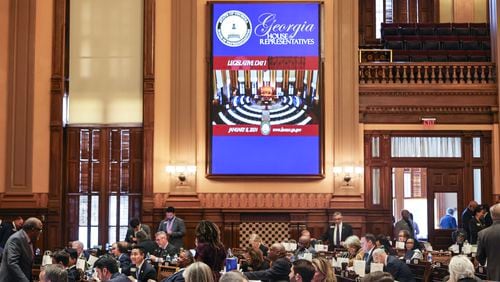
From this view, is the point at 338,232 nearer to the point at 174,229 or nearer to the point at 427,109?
the point at 174,229

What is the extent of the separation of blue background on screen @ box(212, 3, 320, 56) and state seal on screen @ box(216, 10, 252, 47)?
2.8 inches

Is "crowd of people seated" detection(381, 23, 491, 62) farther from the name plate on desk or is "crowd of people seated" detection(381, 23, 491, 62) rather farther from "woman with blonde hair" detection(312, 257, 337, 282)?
"woman with blonde hair" detection(312, 257, 337, 282)

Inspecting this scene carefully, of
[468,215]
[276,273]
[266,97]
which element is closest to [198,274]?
[276,273]

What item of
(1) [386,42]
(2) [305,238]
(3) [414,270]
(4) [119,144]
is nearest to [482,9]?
(1) [386,42]

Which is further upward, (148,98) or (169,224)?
(148,98)

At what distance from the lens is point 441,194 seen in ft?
60.2

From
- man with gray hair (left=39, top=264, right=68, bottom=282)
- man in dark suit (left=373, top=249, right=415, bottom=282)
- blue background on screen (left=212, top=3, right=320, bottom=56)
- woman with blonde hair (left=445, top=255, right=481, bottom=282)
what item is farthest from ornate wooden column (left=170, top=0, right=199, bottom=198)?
man with gray hair (left=39, top=264, right=68, bottom=282)

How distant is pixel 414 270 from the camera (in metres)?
10.5

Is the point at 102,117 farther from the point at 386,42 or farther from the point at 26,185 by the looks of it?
the point at 386,42

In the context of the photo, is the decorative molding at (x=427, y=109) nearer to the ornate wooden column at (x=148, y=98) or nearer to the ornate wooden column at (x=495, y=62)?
the ornate wooden column at (x=495, y=62)

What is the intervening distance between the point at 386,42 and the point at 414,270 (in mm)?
11437

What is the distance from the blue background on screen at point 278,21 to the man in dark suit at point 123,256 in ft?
22.2

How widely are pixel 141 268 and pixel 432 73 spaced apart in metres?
10.6

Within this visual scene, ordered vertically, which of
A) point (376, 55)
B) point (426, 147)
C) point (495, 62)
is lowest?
point (426, 147)
